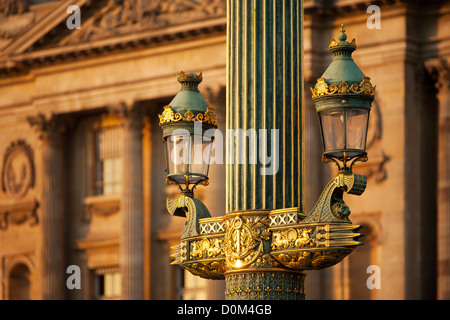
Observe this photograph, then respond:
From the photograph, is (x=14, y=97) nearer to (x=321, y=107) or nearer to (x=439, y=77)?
(x=439, y=77)

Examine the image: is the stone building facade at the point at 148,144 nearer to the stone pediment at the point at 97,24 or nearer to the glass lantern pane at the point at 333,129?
the stone pediment at the point at 97,24

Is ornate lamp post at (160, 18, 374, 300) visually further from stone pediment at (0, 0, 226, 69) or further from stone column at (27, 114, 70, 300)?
stone column at (27, 114, 70, 300)

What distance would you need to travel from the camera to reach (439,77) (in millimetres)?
44344

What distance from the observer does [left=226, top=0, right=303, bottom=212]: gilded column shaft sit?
567 inches

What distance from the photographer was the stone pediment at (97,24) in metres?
48.2

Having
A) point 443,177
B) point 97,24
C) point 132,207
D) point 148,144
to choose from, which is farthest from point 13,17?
point 443,177

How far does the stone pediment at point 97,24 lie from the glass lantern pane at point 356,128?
1263 inches

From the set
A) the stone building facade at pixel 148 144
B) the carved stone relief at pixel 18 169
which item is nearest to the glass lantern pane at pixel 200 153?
the stone building facade at pixel 148 144

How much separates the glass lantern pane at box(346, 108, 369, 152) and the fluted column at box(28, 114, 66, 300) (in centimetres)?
3705

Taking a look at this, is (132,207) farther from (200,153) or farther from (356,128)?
(356,128)

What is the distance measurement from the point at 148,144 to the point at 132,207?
85.8 inches

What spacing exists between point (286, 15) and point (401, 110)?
29937 millimetres
